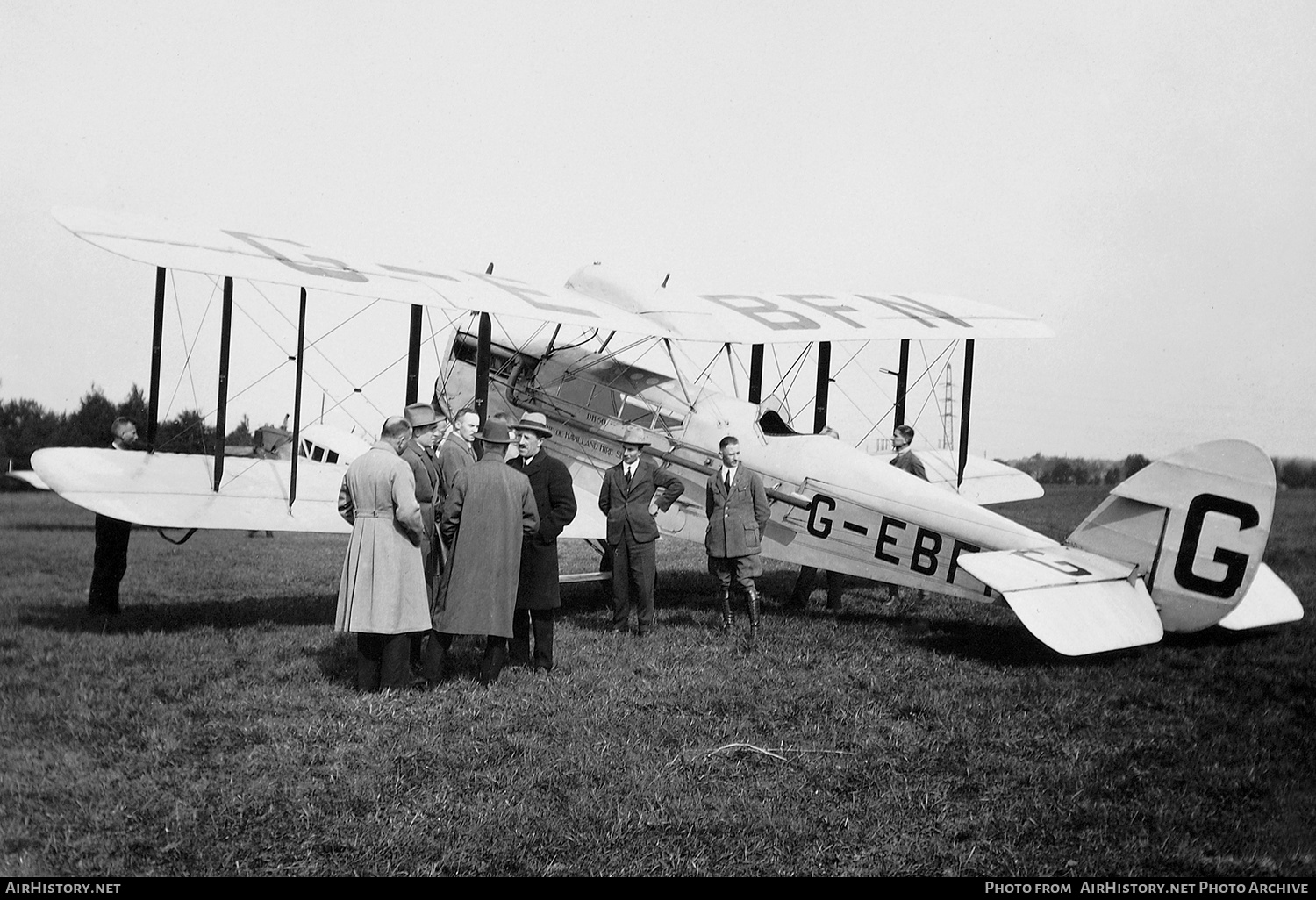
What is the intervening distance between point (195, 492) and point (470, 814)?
4.73 metres

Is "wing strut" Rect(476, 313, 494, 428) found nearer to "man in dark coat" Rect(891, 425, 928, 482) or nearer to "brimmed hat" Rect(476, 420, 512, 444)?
"brimmed hat" Rect(476, 420, 512, 444)

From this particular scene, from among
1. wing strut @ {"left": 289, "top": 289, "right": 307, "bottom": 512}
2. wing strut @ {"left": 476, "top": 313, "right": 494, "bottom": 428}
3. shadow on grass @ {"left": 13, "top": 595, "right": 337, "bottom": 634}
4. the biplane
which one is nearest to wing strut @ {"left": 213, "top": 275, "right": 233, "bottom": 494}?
the biplane

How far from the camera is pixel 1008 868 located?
3.22m

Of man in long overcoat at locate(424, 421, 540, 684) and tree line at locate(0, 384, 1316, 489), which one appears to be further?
tree line at locate(0, 384, 1316, 489)

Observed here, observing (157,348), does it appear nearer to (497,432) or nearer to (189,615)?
(189,615)

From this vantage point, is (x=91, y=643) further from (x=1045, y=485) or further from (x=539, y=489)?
(x=1045, y=485)

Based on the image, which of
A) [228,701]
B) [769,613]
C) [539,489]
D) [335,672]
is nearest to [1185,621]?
[769,613]

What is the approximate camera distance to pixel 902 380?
32.9 ft

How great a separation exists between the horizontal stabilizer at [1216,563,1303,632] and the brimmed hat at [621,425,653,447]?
187 inches

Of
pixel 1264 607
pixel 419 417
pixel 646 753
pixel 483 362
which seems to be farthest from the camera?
pixel 483 362

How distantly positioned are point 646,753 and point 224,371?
185 inches

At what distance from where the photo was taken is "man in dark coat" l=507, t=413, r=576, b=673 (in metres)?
5.71

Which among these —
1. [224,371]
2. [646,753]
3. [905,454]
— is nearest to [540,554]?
[646,753]

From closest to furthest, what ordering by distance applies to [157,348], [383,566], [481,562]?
1. [383,566]
2. [481,562]
3. [157,348]
